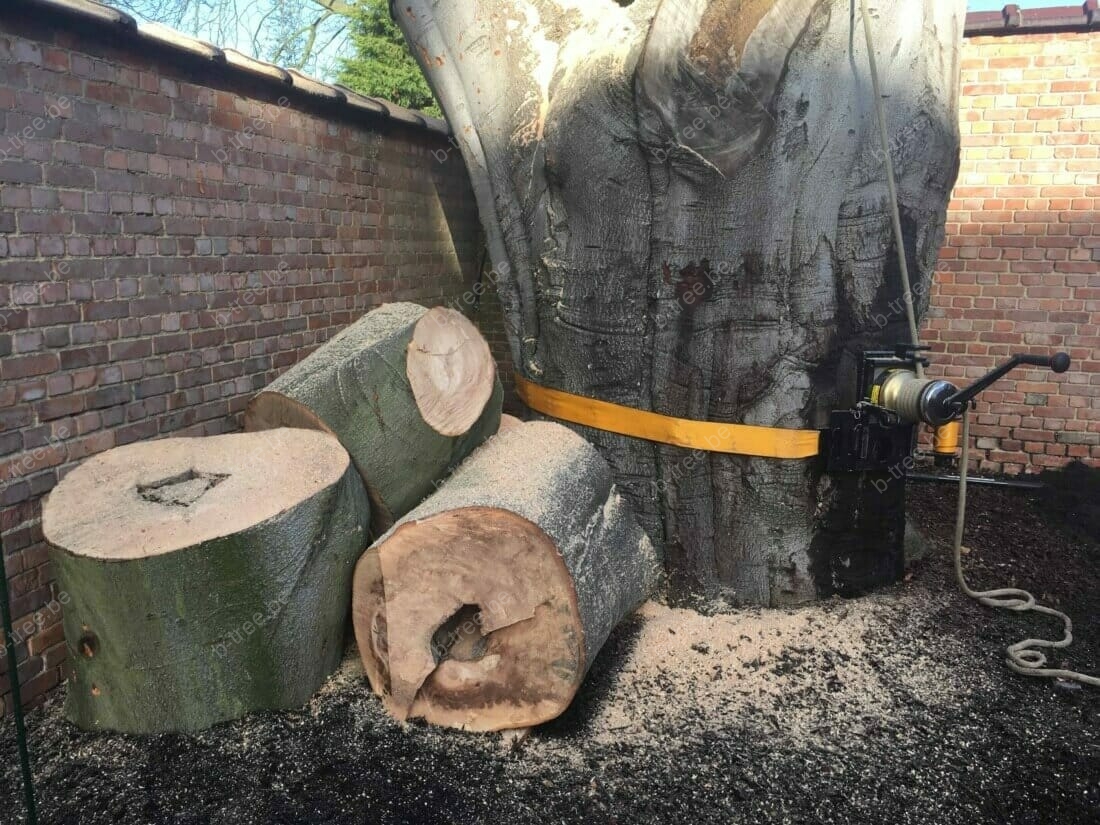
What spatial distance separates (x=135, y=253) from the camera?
2.89 meters

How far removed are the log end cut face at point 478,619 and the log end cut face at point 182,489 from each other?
349 mm

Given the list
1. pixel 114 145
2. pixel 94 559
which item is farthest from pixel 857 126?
pixel 94 559

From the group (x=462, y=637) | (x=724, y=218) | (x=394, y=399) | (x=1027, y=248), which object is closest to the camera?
(x=462, y=637)

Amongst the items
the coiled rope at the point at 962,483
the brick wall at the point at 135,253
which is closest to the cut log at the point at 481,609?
the brick wall at the point at 135,253

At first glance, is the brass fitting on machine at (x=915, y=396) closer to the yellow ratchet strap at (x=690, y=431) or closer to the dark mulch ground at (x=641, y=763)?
the yellow ratchet strap at (x=690, y=431)

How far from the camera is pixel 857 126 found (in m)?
2.95

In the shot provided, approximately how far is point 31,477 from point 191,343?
2.80 ft

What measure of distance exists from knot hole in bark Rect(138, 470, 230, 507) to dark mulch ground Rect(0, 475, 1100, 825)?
0.67 m

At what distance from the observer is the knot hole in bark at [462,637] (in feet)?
8.15

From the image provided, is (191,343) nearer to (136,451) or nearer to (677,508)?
(136,451)

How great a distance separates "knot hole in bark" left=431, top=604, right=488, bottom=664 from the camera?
8.15 ft

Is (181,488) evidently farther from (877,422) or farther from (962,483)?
(962,483)

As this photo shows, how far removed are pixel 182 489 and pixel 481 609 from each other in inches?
37.5

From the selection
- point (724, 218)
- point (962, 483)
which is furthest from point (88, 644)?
point (962, 483)
